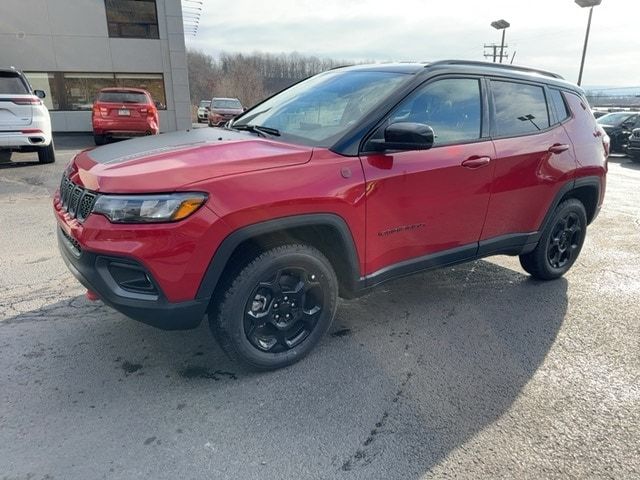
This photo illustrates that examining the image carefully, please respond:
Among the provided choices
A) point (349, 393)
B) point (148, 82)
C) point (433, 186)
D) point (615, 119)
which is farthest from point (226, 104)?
point (349, 393)

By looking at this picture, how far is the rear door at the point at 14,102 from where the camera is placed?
830 centimetres

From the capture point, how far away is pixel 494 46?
4597cm

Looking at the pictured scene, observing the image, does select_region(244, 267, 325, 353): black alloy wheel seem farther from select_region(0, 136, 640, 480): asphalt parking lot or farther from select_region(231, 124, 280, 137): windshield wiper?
select_region(231, 124, 280, 137): windshield wiper

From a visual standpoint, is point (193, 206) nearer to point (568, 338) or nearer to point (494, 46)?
point (568, 338)

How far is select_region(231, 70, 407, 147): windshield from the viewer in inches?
115

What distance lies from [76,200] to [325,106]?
5.69 feet

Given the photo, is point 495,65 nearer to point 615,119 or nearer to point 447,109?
point 447,109

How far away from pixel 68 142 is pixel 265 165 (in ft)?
52.3

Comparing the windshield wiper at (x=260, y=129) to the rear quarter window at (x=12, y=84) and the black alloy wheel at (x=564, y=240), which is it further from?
the rear quarter window at (x=12, y=84)

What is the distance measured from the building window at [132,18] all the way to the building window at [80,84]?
1601 mm

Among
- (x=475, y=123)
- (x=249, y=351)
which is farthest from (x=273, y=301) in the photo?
(x=475, y=123)

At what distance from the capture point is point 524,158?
3553 millimetres

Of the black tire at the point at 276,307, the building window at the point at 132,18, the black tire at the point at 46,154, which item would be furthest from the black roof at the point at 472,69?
the building window at the point at 132,18

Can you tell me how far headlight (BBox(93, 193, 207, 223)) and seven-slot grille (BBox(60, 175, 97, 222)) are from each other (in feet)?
0.66
